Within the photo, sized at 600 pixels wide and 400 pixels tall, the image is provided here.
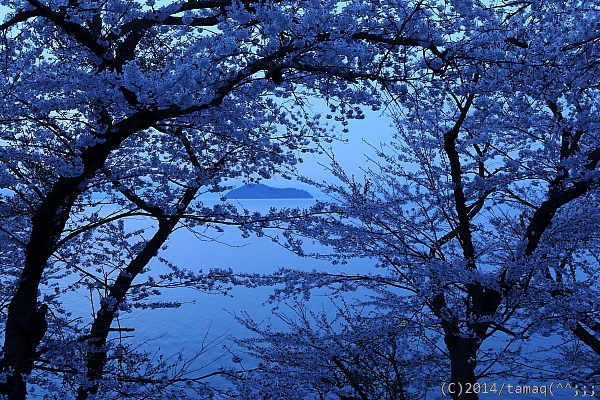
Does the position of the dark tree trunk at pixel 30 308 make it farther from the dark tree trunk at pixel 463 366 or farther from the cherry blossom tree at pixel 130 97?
the dark tree trunk at pixel 463 366

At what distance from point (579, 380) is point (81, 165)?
611 cm

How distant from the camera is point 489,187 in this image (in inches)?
177

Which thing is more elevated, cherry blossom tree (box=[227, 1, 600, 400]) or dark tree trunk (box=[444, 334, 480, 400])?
cherry blossom tree (box=[227, 1, 600, 400])

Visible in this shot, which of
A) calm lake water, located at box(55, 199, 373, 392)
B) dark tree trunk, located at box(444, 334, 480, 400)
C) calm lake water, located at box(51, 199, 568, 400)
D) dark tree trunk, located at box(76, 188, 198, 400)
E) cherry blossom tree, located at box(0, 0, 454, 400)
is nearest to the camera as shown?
cherry blossom tree, located at box(0, 0, 454, 400)

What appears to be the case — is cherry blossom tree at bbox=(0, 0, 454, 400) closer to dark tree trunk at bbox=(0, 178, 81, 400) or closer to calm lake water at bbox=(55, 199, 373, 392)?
dark tree trunk at bbox=(0, 178, 81, 400)

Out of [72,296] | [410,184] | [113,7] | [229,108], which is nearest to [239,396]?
[229,108]

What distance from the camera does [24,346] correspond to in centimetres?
318

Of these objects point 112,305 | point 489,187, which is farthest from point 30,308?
point 489,187

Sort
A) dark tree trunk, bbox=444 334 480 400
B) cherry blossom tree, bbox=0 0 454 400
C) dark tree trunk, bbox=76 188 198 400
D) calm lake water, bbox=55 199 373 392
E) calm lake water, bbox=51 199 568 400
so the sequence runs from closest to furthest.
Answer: cherry blossom tree, bbox=0 0 454 400
dark tree trunk, bbox=76 188 198 400
dark tree trunk, bbox=444 334 480 400
calm lake water, bbox=51 199 568 400
calm lake water, bbox=55 199 373 392

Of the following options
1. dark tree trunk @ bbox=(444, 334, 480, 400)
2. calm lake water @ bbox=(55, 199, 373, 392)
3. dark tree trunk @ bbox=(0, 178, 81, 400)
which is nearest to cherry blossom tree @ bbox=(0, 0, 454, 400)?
dark tree trunk @ bbox=(0, 178, 81, 400)

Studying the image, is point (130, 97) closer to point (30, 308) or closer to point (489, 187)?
point (30, 308)

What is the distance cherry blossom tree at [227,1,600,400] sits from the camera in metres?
3.38

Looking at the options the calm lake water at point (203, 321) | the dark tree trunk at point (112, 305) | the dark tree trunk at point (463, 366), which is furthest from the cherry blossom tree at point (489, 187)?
the calm lake water at point (203, 321)

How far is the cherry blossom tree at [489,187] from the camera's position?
3.38 meters
